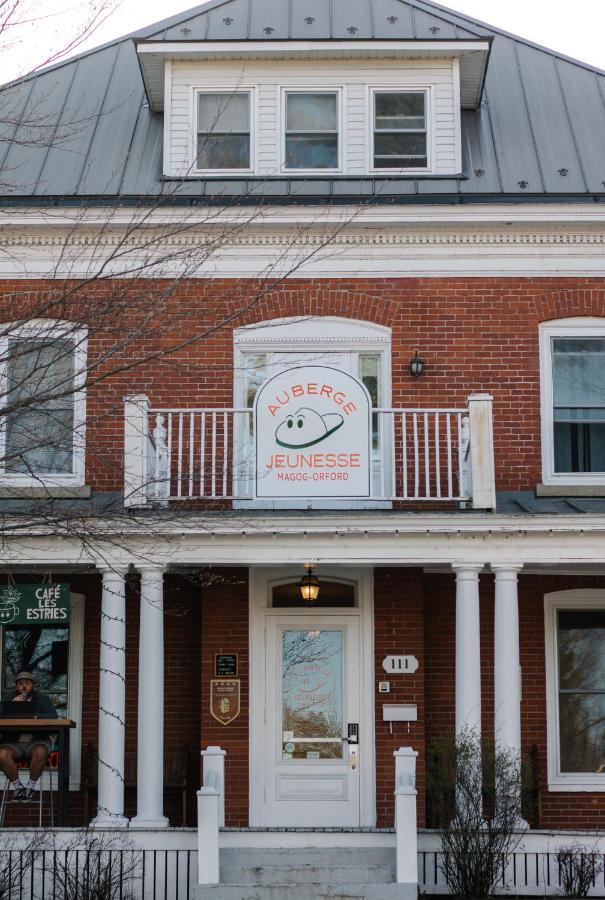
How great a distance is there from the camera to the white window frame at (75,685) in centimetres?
1584

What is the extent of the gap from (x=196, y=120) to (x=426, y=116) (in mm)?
2762

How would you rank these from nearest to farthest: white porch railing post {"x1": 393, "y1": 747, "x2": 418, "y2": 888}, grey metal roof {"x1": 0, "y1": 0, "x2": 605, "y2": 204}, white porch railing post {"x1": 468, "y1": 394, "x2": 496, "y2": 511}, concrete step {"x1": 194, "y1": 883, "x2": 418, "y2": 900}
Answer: concrete step {"x1": 194, "y1": 883, "x2": 418, "y2": 900}
white porch railing post {"x1": 393, "y1": 747, "x2": 418, "y2": 888}
white porch railing post {"x1": 468, "y1": 394, "x2": 496, "y2": 511}
grey metal roof {"x1": 0, "y1": 0, "x2": 605, "y2": 204}

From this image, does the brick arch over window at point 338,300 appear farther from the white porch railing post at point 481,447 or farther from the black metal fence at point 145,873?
the black metal fence at point 145,873

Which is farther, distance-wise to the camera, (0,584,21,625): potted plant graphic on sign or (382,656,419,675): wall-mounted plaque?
(382,656,419,675): wall-mounted plaque

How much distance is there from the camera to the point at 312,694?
15984 millimetres

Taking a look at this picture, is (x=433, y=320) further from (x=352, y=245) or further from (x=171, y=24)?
(x=171, y=24)

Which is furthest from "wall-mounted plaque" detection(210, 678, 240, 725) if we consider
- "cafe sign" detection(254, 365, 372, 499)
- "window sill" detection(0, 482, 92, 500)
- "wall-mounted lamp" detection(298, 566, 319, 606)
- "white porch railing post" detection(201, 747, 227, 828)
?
"cafe sign" detection(254, 365, 372, 499)

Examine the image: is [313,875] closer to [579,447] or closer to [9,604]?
[9,604]

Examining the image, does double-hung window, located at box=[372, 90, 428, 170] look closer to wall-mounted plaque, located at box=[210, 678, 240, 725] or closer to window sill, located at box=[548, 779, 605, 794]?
wall-mounted plaque, located at box=[210, 678, 240, 725]

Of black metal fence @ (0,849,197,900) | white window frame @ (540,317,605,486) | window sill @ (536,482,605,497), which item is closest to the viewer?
black metal fence @ (0,849,197,900)

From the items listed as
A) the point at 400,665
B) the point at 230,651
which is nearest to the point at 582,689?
the point at 400,665

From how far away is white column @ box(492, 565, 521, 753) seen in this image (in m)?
14.0

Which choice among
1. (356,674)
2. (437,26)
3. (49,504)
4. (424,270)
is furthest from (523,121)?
(49,504)

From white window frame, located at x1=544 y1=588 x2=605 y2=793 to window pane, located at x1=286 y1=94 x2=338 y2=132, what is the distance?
622cm
